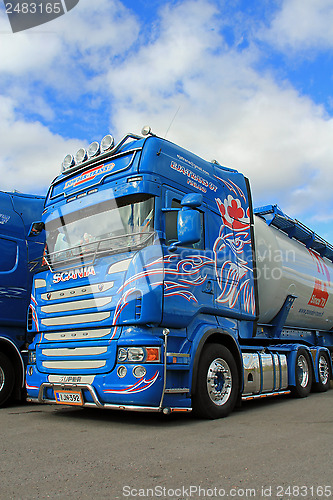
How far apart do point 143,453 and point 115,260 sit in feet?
7.65

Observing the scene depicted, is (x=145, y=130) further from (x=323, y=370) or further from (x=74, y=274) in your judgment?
(x=323, y=370)

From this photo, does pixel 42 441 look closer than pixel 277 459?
No

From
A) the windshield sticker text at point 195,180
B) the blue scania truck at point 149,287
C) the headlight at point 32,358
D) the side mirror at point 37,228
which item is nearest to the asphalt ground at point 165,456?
the blue scania truck at point 149,287

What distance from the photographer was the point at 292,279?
8727 millimetres

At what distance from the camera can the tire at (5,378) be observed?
732 cm

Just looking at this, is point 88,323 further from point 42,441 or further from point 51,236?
point 51,236

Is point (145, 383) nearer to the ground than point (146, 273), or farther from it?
nearer to the ground

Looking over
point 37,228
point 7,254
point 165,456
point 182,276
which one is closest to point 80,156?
point 37,228

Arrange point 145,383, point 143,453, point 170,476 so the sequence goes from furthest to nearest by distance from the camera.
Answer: point 145,383 < point 143,453 < point 170,476

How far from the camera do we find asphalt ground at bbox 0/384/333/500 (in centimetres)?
299

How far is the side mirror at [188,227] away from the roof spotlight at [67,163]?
2501mm

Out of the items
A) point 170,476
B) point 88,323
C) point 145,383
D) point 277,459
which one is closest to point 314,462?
point 277,459

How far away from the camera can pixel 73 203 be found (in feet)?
21.5

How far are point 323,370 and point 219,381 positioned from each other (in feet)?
16.1
